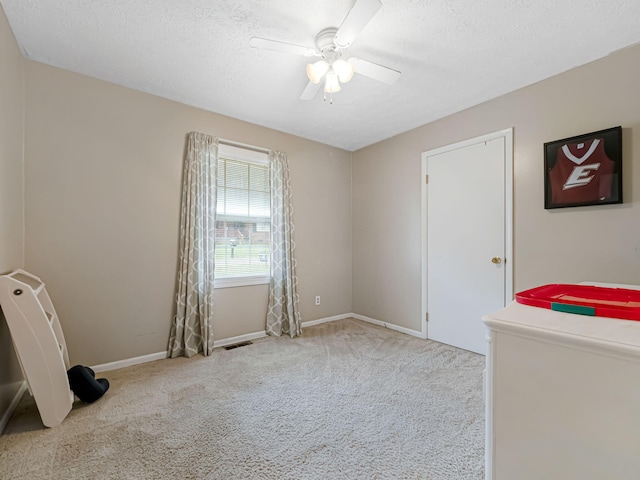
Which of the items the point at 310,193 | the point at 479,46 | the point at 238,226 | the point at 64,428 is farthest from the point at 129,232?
the point at 479,46

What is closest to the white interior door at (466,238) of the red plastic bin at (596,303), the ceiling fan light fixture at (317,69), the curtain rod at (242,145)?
the red plastic bin at (596,303)

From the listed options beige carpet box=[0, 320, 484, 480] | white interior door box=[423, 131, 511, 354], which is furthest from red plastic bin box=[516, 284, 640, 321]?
white interior door box=[423, 131, 511, 354]

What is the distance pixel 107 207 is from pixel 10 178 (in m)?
0.64

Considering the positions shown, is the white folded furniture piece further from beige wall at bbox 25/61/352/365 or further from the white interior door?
the white interior door

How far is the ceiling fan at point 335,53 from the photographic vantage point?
5.40 ft

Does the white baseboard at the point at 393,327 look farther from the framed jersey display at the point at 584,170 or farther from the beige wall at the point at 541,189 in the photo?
the framed jersey display at the point at 584,170

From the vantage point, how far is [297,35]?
6.35ft

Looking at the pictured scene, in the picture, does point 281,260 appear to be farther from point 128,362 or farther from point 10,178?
point 10,178

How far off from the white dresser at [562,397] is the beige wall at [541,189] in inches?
71.4

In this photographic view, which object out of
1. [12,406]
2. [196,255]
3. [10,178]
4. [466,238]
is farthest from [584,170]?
[12,406]

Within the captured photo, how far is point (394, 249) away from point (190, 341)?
2.58 meters

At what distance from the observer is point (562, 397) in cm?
76

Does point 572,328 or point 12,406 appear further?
point 12,406

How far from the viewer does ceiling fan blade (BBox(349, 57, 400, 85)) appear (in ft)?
6.34
